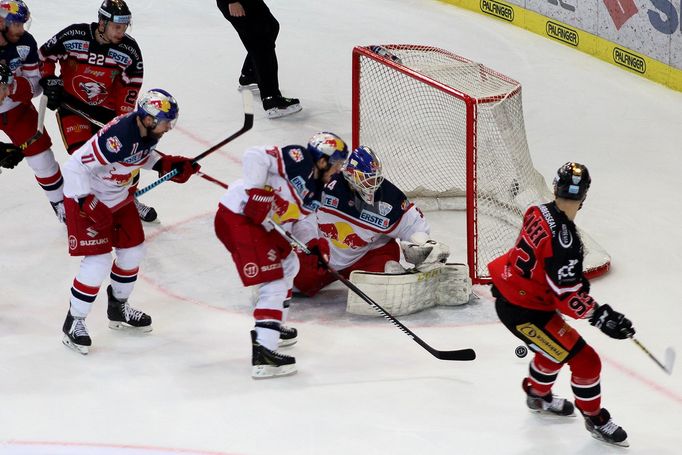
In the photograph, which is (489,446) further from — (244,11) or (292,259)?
(244,11)

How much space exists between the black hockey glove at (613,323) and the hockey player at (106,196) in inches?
74.1

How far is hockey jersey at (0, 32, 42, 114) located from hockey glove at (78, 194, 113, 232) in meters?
1.08

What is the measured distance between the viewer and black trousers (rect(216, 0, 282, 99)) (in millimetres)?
7496

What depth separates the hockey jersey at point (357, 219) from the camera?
550 centimetres

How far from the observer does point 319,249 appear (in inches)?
194

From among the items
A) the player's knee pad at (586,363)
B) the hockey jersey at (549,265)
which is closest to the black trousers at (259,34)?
the hockey jersey at (549,265)

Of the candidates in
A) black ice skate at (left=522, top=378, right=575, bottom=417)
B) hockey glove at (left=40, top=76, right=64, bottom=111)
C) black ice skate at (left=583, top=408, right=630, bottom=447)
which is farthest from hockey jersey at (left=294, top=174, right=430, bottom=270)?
black ice skate at (left=583, top=408, right=630, bottom=447)

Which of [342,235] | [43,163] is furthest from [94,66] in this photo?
[342,235]

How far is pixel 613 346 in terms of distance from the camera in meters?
5.14

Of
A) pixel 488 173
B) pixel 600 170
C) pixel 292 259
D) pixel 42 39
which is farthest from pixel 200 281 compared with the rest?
pixel 42 39

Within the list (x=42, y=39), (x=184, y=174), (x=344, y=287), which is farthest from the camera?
(x=42, y=39)

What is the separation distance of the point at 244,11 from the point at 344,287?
7.94 ft

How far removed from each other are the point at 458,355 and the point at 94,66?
2.34 metres

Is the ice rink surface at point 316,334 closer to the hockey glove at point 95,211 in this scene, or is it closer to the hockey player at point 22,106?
the hockey player at point 22,106
